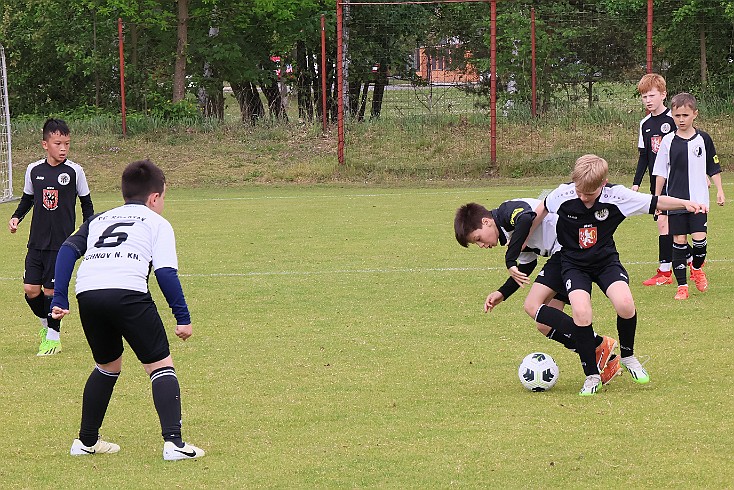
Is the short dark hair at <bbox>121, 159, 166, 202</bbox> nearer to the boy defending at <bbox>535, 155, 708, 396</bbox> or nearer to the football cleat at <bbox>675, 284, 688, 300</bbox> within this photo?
the boy defending at <bbox>535, 155, 708, 396</bbox>

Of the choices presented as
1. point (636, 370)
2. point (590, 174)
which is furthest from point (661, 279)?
point (590, 174)

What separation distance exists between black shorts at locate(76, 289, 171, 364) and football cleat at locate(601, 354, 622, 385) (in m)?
2.89

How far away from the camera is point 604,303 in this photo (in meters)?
10.0

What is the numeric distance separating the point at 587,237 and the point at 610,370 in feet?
2.88

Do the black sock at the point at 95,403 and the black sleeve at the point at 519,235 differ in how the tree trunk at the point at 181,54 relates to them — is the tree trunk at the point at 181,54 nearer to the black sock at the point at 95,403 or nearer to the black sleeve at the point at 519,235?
the black sleeve at the point at 519,235

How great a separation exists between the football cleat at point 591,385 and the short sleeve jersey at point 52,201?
14.1ft

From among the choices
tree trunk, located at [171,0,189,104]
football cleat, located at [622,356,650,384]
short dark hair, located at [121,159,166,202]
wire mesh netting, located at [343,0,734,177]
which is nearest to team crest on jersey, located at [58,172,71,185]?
short dark hair, located at [121,159,166,202]

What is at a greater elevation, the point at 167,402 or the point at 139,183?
Answer: the point at 139,183

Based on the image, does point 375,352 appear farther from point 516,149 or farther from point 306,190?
point 516,149

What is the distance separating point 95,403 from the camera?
581cm

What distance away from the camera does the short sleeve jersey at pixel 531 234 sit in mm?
6824

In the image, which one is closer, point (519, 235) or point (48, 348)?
point (519, 235)

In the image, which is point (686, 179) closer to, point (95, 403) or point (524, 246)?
point (524, 246)

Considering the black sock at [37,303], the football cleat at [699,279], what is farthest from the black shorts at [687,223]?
the black sock at [37,303]
